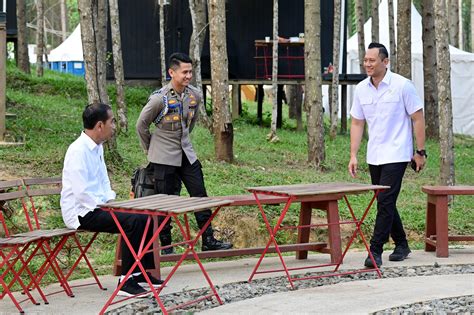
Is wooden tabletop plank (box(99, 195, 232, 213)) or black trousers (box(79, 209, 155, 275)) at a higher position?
wooden tabletop plank (box(99, 195, 232, 213))

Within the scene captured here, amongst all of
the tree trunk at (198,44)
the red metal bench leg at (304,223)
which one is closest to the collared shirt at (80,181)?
the red metal bench leg at (304,223)

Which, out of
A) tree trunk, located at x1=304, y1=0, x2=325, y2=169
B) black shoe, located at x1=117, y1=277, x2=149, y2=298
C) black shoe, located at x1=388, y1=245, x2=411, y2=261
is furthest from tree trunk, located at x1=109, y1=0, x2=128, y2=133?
black shoe, located at x1=117, y1=277, x2=149, y2=298

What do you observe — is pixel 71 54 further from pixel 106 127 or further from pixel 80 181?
pixel 80 181

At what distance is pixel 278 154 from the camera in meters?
19.5

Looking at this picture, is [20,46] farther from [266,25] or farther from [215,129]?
[215,129]

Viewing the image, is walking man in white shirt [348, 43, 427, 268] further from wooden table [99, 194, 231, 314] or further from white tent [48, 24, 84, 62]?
white tent [48, 24, 84, 62]

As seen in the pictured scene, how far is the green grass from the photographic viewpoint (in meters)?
12.8

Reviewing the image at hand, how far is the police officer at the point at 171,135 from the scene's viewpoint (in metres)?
9.77

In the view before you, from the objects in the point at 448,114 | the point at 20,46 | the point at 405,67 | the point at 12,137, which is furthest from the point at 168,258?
the point at 20,46

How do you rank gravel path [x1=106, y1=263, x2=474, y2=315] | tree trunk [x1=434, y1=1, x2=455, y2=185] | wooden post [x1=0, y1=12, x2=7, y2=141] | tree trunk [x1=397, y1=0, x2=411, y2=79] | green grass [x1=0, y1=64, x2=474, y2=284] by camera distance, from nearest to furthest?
1. gravel path [x1=106, y1=263, x2=474, y2=315]
2. green grass [x1=0, y1=64, x2=474, y2=284]
3. tree trunk [x1=434, y1=1, x2=455, y2=185]
4. wooden post [x1=0, y1=12, x2=7, y2=141]
5. tree trunk [x1=397, y1=0, x2=411, y2=79]

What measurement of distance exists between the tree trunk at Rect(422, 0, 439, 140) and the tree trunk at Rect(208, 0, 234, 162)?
9.08m

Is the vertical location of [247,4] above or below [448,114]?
above

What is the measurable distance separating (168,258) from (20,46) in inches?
856

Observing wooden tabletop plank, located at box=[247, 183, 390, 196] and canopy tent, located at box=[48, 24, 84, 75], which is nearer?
wooden tabletop plank, located at box=[247, 183, 390, 196]
